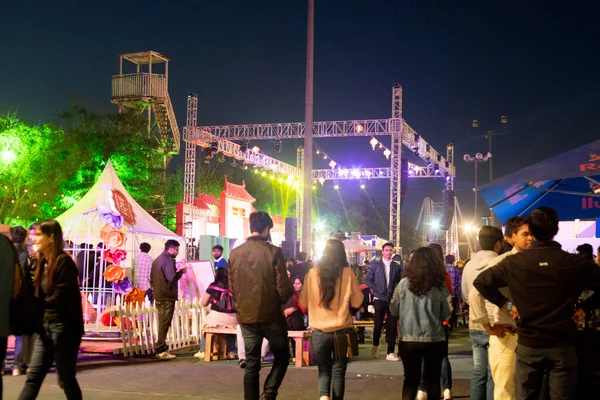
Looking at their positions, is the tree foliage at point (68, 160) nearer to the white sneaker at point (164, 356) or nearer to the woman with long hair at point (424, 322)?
the white sneaker at point (164, 356)

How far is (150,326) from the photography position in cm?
1191

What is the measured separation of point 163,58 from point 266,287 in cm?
3572

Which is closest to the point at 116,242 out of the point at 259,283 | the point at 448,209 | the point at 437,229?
the point at 259,283

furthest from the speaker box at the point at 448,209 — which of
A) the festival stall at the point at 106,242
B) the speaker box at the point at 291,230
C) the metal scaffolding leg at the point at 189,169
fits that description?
the festival stall at the point at 106,242

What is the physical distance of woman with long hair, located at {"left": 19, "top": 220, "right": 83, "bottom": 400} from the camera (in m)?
5.66

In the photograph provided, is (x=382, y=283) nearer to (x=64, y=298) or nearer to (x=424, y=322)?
(x=424, y=322)

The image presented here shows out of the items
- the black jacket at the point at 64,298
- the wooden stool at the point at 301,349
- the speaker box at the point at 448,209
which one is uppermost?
the speaker box at the point at 448,209

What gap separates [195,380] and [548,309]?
608 cm

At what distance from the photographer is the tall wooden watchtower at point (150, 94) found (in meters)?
38.5

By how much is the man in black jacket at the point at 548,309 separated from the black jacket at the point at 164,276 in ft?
25.0

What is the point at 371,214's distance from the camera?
310 feet

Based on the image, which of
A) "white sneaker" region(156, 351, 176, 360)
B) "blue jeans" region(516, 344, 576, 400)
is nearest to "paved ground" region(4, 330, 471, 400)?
"white sneaker" region(156, 351, 176, 360)

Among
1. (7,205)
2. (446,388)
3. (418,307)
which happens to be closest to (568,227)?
(446,388)

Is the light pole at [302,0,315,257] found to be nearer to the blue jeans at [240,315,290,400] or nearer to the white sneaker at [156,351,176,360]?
the white sneaker at [156,351,176,360]
